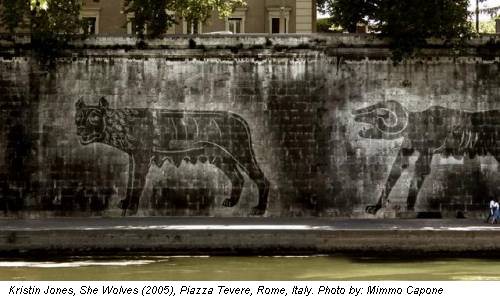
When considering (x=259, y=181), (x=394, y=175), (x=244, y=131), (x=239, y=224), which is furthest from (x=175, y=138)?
(x=394, y=175)

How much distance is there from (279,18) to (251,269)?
52.3 feet

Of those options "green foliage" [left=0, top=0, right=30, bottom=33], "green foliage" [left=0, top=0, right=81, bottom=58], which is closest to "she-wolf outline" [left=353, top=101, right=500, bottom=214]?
"green foliage" [left=0, top=0, right=81, bottom=58]

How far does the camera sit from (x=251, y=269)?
15.5m

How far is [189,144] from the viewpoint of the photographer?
22297 mm

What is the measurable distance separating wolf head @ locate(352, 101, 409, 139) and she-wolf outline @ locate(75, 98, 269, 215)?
10.7 ft

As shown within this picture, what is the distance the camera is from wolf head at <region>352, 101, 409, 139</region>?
878 inches

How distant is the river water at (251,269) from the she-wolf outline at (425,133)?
18.7 ft

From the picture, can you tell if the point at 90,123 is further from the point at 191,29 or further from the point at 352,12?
the point at 191,29

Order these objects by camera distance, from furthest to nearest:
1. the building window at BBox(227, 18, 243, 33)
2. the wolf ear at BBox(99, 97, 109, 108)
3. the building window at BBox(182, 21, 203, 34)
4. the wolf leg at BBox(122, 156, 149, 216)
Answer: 1. the building window at BBox(227, 18, 243, 33)
2. the building window at BBox(182, 21, 203, 34)
3. the wolf ear at BBox(99, 97, 109, 108)
4. the wolf leg at BBox(122, 156, 149, 216)

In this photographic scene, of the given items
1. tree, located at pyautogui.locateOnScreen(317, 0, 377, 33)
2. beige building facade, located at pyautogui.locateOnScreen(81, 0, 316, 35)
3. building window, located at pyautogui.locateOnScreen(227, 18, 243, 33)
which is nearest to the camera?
tree, located at pyautogui.locateOnScreen(317, 0, 377, 33)

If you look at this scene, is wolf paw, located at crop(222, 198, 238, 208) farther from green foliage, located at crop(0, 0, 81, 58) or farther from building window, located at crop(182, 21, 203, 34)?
building window, located at crop(182, 21, 203, 34)

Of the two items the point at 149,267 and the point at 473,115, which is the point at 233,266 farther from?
the point at 473,115

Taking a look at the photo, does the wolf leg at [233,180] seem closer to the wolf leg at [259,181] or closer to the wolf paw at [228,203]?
the wolf paw at [228,203]

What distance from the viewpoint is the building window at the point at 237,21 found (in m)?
29.9
